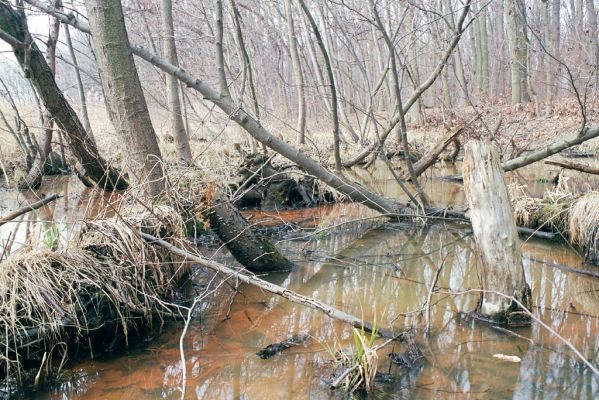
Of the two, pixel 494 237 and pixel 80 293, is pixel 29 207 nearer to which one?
pixel 80 293

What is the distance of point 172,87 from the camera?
766 centimetres

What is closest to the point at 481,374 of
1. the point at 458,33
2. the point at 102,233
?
the point at 102,233

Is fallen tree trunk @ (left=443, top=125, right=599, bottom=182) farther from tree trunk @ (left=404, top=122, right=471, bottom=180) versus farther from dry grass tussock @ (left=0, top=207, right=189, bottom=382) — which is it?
dry grass tussock @ (left=0, top=207, right=189, bottom=382)

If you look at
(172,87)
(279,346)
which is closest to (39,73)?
(172,87)

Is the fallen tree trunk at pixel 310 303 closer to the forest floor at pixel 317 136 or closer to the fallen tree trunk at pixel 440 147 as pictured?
the forest floor at pixel 317 136

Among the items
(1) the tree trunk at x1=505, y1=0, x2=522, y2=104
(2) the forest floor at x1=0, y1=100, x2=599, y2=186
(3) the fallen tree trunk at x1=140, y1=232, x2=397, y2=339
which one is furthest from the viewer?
(1) the tree trunk at x1=505, y1=0, x2=522, y2=104

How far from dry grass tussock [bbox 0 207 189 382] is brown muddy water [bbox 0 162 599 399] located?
201 millimetres

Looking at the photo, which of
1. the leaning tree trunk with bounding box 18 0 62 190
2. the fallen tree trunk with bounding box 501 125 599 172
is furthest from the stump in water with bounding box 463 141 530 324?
the leaning tree trunk with bounding box 18 0 62 190

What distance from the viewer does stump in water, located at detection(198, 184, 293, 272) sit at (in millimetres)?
4691

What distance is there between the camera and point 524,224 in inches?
234

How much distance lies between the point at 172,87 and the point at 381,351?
5780 mm

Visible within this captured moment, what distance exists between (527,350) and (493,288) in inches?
20.1

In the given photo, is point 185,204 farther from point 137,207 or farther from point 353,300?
point 353,300

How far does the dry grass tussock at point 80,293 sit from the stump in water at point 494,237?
7.93 feet
